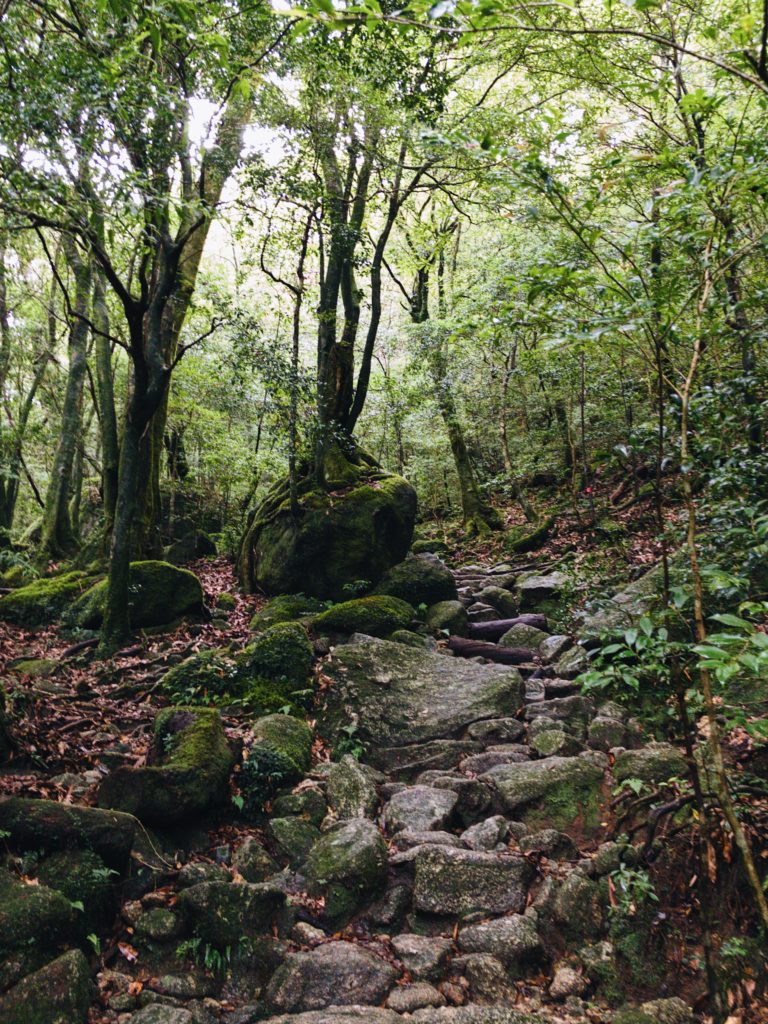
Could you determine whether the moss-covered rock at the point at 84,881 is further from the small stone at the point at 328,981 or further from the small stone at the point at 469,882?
the small stone at the point at 469,882

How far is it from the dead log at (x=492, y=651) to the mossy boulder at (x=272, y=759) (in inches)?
138

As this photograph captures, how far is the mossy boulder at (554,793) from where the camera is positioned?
500 centimetres

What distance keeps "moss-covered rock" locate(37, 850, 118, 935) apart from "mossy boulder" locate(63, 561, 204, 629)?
6129mm

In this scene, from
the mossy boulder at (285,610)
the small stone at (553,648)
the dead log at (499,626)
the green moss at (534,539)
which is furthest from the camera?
the green moss at (534,539)

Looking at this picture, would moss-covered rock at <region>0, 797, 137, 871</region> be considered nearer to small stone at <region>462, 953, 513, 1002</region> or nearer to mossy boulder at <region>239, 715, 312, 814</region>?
mossy boulder at <region>239, 715, 312, 814</region>

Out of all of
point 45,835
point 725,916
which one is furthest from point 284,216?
point 725,916

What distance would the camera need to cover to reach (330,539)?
37.4ft

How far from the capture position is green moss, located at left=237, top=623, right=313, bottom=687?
299 inches

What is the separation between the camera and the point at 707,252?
10.9ft

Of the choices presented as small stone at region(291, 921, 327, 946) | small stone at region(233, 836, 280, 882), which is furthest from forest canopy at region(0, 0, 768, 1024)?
small stone at region(233, 836, 280, 882)

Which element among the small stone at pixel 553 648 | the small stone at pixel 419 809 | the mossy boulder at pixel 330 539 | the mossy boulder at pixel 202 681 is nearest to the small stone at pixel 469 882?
the small stone at pixel 419 809

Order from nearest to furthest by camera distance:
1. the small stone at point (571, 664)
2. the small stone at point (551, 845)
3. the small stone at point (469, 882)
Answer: the small stone at point (469, 882)
the small stone at point (551, 845)
the small stone at point (571, 664)

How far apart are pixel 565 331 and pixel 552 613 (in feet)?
26.2

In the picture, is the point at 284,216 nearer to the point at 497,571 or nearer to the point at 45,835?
the point at 497,571
